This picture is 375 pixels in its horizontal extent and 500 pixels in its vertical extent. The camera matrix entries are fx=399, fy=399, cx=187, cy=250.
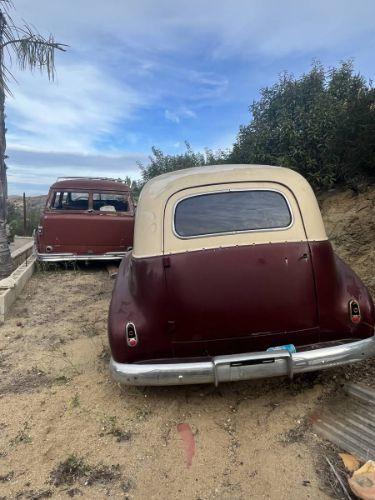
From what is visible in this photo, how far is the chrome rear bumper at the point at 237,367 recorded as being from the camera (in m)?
2.80

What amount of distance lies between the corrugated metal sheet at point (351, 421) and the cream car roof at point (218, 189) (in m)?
1.27

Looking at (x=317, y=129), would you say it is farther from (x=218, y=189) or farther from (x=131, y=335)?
(x=131, y=335)

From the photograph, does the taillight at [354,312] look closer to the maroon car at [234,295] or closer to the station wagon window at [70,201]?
the maroon car at [234,295]

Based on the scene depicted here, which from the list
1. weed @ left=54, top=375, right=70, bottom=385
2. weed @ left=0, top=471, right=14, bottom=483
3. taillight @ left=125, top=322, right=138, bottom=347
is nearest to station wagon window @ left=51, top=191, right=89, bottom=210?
weed @ left=54, top=375, right=70, bottom=385

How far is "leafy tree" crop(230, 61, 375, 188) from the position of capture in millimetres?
6586

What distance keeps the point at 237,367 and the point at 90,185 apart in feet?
22.2

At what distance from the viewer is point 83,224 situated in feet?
26.8

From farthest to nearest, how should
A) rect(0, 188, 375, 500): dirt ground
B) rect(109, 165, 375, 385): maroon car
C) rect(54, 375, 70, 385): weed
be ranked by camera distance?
rect(54, 375, 70, 385): weed
rect(109, 165, 375, 385): maroon car
rect(0, 188, 375, 500): dirt ground

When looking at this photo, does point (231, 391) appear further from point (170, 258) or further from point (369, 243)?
point (369, 243)

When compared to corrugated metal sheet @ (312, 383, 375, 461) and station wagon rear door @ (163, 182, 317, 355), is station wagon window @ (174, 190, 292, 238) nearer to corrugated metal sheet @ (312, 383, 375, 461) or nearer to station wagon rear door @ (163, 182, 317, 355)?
station wagon rear door @ (163, 182, 317, 355)

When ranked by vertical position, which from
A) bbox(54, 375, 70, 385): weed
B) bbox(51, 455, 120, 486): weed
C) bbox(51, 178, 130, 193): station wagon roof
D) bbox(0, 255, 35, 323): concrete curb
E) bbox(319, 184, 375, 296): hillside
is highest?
bbox(51, 178, 130, 193): station wagon roof

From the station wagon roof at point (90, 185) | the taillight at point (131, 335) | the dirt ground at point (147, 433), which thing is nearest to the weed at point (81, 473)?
the dirt ground at point (147, 433)

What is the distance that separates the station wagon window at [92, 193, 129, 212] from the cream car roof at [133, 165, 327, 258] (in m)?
5.50

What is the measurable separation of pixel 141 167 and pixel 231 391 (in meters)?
14.8
